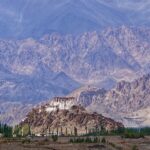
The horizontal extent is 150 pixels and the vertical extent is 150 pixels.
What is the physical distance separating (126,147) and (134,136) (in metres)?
43.4

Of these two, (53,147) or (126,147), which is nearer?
(53,147)

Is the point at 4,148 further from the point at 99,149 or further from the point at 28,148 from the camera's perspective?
the point at 99,149

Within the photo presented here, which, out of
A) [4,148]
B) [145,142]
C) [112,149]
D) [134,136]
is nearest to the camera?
[4,148]

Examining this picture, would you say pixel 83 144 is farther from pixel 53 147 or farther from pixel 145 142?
pixel 145 142

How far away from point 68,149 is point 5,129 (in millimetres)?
71355

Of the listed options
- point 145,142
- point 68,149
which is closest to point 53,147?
point 68,149

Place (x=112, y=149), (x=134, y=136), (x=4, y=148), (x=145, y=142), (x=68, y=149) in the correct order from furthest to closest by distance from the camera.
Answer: (x=134, y=136)
(x=145, y=142)
(x=112, y=149)
(x=68, y=149)
(x=4, y=148)

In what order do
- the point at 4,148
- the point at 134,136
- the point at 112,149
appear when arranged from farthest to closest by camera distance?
1. the point at 134,136
2. the point at 112,149
3. the point at 4,148

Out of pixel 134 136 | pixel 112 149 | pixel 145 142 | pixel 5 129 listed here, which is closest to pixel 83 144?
pixel 112 149

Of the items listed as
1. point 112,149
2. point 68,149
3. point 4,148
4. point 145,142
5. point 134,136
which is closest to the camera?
point 4,148

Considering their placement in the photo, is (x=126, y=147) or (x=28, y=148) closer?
(x=28, y=148)

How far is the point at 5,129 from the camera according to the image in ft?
626

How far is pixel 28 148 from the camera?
11681 cm

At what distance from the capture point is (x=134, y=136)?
18075 cm
